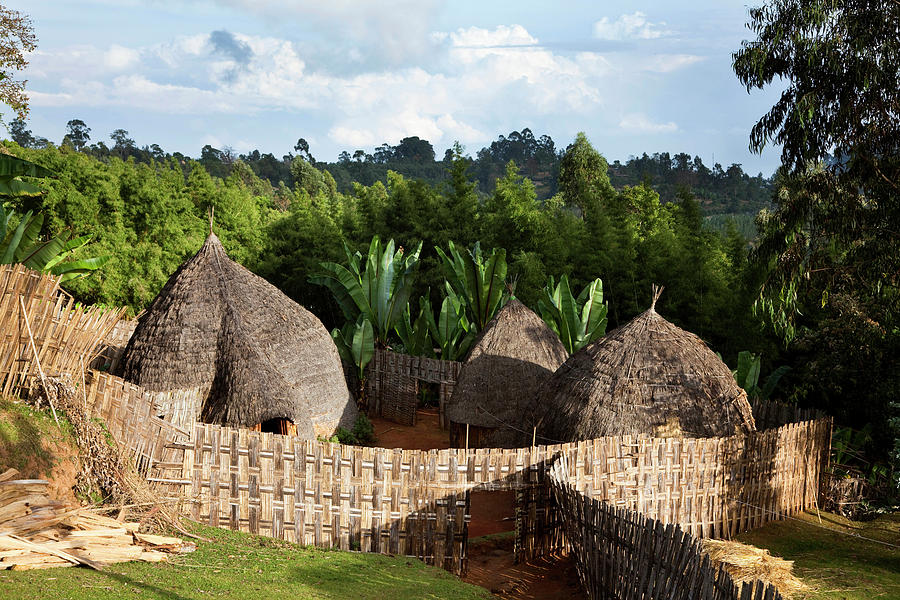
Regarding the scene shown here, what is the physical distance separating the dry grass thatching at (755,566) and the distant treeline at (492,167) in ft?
113

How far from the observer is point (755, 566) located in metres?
7.97

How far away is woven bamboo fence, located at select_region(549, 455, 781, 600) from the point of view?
5.75 metres

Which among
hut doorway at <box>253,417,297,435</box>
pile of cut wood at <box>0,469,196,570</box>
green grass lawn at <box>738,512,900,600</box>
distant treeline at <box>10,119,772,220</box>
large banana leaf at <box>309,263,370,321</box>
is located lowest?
green grass lawn at <box>738,512,900,600</box>

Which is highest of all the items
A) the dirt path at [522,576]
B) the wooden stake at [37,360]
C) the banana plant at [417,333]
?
the banana plant at [417,333]

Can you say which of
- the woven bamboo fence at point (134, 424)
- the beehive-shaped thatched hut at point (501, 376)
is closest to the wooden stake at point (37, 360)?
the woven bamboo fence at point (134, 424)

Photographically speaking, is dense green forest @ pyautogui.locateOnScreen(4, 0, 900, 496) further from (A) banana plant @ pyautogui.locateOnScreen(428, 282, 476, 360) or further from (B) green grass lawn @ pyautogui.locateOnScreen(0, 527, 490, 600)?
(B) green grass lawn @ pyautogui.locateOnScreen(0, 527, 490, 600)

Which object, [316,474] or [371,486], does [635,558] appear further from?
[316,474]

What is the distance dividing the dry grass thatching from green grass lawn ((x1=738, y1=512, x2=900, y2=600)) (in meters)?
0.23

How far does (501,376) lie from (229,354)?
15.8 ft

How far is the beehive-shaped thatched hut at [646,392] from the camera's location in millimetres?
10188

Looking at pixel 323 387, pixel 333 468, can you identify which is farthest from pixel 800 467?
pixel 323 387

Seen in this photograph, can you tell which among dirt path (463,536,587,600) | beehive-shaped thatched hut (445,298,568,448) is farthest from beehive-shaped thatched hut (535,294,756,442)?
beehive-shaped thatched hut (445,298,568,448)

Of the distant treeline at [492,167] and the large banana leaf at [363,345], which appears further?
the distant treeline at [492,167]

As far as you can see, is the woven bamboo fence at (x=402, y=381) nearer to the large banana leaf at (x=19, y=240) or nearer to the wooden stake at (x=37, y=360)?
the large banana leaf at (x=19, y=240)
